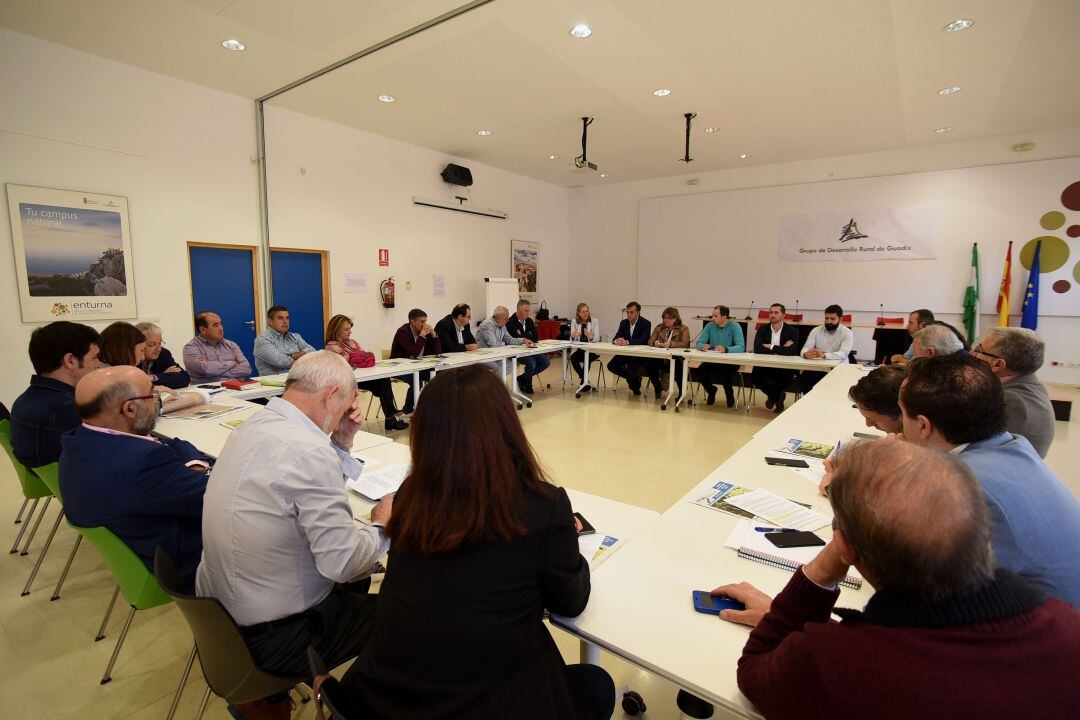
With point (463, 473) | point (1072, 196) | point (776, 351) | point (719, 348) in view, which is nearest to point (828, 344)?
point (776, 351)

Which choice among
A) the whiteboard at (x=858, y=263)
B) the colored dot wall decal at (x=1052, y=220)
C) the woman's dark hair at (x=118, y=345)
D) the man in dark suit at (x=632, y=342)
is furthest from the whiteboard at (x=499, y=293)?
the colored dot wall decal at (x=1052, y=220)

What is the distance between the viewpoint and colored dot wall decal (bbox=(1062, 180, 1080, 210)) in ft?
22.6

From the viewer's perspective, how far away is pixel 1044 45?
449 cm

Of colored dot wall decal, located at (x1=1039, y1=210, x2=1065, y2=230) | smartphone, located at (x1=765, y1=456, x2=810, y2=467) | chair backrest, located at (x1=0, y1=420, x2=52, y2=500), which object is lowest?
chair backrest, located at (x1=0, y1=420, x2=52, y2=500)

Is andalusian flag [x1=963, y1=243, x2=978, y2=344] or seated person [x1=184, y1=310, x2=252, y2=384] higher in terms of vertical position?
andalusian flag [x1=963, y1=243, x2=978, y2=344]

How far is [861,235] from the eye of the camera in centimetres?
834

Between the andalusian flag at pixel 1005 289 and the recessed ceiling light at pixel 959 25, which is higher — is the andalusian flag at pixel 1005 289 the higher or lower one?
the lower one

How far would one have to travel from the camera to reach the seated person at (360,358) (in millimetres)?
4852

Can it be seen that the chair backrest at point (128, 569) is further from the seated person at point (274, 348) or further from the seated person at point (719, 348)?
the seated person at point (719, 348)

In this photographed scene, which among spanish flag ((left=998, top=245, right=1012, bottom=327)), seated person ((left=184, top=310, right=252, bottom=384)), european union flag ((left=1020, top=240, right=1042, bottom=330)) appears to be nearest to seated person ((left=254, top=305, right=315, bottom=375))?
seated person ((left=184, top=310, right=252, bottom=384))

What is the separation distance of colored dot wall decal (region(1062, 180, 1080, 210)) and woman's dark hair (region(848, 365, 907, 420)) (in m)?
7.72

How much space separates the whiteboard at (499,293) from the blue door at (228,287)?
368 cm

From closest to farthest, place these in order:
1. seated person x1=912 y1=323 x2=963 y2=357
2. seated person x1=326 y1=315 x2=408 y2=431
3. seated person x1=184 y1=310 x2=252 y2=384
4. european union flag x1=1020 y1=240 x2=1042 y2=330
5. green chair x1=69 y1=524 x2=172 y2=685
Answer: green chair x1=69 y1=524 x2=172 y2=685 → seated person x1=912 y1=323 x2=963 y2=357 → seated person x1=184 y1=310 x2=252 y2=384 → seated person x1=326 y1=315 x2=408 y2=431 → european union flag x1=1020 y1=240 x2=1042 y2=330

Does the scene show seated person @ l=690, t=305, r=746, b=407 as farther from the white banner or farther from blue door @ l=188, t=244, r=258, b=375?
blue door @ l=188, t=244, r=258, b=375
